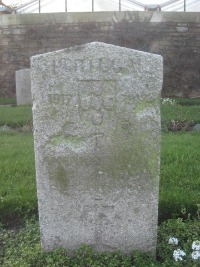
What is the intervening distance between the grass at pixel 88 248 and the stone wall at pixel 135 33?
25.9 ft

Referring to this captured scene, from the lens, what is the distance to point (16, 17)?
43.9 feet

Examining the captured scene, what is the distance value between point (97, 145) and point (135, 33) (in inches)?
428

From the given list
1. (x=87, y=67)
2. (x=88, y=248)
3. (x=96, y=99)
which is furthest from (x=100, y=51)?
(x=88, y=248)

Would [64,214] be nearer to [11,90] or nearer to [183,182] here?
[183,182]

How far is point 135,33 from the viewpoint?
42.3 ft

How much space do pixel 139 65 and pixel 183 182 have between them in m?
1.66

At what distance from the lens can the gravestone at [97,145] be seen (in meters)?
2.49

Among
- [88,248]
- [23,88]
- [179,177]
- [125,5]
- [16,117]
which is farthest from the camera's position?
[125,5]

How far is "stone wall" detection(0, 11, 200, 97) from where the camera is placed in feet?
42.2

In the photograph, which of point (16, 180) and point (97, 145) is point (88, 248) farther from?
point (16, 180)

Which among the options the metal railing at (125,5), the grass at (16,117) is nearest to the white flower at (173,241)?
the grass at (16,117)

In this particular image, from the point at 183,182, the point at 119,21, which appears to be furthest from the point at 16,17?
the point at 183,182

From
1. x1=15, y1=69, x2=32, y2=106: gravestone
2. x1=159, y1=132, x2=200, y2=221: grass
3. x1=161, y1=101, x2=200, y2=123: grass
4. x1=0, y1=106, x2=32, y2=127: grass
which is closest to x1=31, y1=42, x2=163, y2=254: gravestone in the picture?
x1=159, y1=132, x2=200, y2=221: grass

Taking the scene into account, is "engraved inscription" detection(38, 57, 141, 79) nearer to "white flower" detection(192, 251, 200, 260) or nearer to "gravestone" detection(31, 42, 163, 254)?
"gravestone" detection(31, 42, 163, 254)
